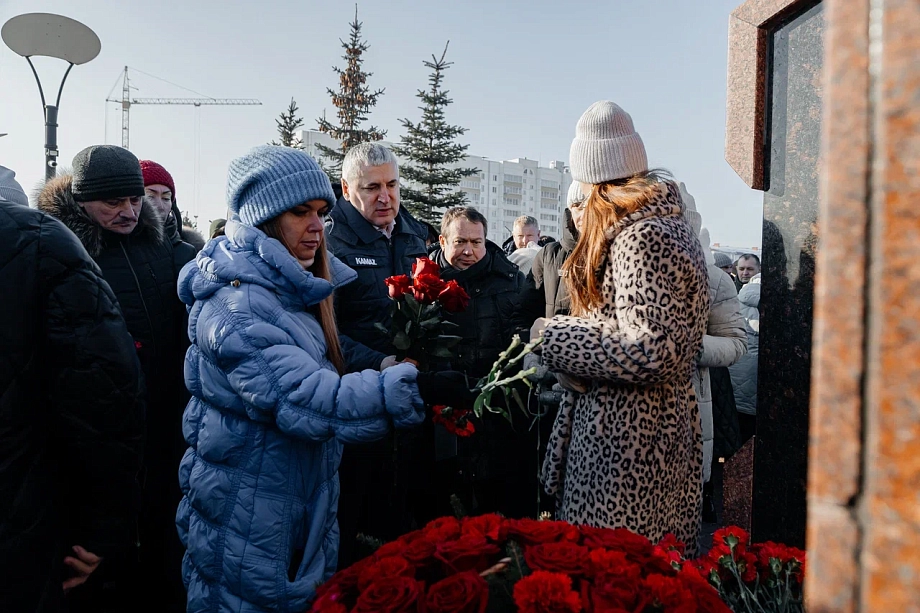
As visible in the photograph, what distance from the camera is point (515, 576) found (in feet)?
4.56

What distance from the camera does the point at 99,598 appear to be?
3389mm

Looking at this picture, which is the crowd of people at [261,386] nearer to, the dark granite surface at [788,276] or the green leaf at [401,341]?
the green leaf at [401,341]

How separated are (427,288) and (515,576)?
1317mm

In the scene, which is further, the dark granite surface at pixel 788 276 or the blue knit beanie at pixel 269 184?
the dark granite surface at pixel 788 276

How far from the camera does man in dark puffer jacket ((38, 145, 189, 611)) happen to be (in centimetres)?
321

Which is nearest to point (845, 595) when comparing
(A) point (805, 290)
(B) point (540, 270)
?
(A) point (805, 290)

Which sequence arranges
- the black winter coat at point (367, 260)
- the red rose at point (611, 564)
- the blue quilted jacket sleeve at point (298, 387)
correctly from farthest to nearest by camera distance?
1. the black winter coat at point (367, 260)
2. the blue quilted jacket sleeve at point (298, 387)
3. the red rose at point (611, 564)

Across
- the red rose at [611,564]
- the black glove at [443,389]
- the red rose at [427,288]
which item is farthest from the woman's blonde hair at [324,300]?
the red rose at [611,564]

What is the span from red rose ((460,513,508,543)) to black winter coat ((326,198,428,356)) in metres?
1.82

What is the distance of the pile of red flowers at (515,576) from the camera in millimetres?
1255

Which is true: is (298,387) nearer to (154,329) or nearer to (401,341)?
(401,341)

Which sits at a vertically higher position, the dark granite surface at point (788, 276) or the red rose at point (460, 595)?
the dark granite surface at point (788, 276)

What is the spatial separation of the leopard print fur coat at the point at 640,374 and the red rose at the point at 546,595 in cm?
110

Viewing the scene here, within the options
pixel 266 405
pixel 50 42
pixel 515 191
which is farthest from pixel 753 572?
pixel 515 191
